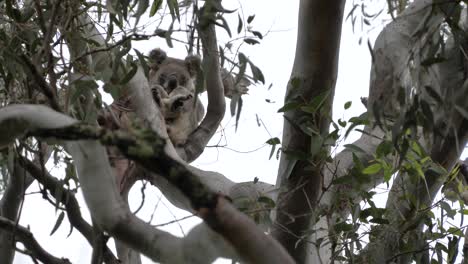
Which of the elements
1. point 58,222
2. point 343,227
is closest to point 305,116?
point 343,227

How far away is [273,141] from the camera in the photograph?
7.84 feet

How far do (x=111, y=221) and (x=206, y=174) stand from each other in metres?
1.51

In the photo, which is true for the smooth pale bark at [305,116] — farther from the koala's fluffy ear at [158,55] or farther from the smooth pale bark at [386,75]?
the koala's fluffy ear at [158,55]

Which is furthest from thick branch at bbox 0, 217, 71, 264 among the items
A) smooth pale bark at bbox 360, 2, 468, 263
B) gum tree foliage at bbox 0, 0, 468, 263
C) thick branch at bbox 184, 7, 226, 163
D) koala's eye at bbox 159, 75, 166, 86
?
koala's eye at bbox 159, 75, 166, 86

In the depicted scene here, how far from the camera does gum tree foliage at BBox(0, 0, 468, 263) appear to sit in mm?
1436

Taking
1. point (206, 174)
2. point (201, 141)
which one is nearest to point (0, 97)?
point (206, 174)

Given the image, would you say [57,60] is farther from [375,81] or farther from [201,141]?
[201,141]

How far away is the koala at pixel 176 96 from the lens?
433 centimetres

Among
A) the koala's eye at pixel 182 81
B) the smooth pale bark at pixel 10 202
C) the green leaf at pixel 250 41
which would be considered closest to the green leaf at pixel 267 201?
the green leaf at pixel 250 41

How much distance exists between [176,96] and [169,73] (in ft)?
4.52

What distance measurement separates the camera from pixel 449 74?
2064 mm

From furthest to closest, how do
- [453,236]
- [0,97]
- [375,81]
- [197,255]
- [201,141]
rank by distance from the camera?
[201,141]
[0,97]
[453,236]
[375,81]
[197,255]

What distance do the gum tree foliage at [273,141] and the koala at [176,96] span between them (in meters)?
0.44

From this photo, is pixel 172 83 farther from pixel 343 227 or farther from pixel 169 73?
pixel 343 227
